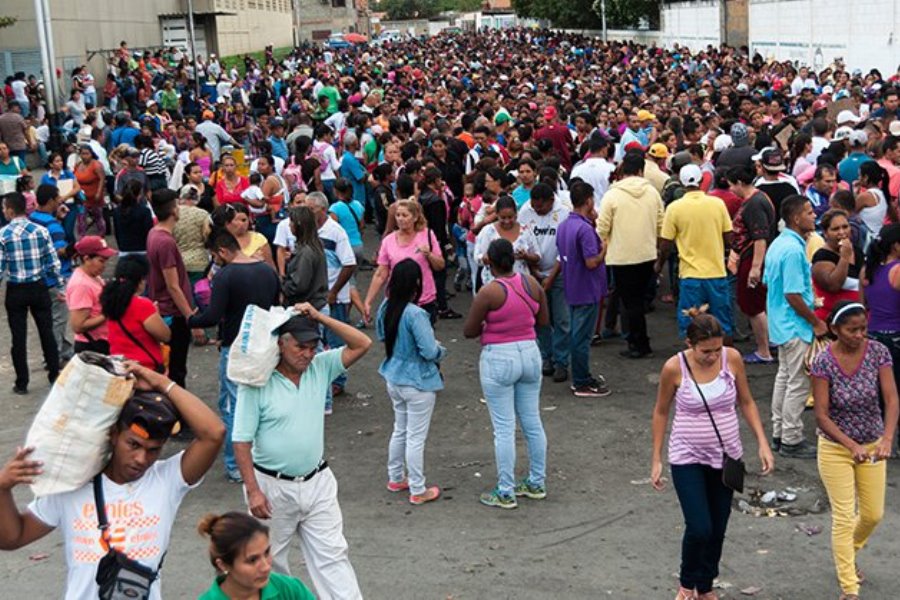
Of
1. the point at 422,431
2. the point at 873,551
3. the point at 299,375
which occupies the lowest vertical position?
the point at 873,551

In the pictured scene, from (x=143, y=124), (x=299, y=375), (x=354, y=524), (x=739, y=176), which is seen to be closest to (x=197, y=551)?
(x=354, y=524)

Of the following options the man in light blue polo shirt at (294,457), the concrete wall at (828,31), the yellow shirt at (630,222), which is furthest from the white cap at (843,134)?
the concrete wall at (828,31)

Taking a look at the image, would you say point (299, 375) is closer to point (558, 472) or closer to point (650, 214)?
point (558, 472)

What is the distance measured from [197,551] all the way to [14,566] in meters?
1.11

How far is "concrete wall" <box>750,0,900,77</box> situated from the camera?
1144 inches

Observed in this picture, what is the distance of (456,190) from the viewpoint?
14516 mm

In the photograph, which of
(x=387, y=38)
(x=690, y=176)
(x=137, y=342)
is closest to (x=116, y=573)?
(x=137, y=342)

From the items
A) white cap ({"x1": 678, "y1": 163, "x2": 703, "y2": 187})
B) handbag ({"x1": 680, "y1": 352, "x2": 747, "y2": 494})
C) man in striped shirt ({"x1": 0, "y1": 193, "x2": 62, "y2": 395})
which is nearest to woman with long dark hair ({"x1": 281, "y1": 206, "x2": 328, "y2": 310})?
man in striped shirt ({"x1": 0, "y1": 193, "x2": 62, "y2": 395})

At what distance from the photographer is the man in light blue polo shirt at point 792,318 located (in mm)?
8297

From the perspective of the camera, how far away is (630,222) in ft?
34.9

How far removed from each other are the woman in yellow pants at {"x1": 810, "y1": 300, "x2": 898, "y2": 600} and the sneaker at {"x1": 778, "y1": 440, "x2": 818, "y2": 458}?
2.10 metres

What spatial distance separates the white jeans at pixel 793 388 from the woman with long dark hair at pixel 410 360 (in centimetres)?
264

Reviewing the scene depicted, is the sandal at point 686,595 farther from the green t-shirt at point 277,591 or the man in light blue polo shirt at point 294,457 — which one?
the green t-shirt at point 277,591

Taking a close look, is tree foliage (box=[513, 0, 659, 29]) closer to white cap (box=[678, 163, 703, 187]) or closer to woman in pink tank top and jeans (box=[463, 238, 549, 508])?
white cap (box=[678, 163, 703, 187])
